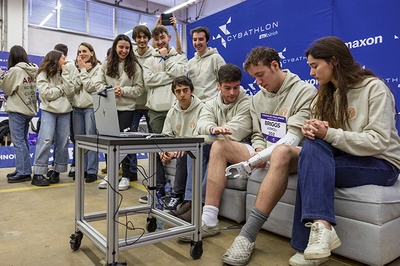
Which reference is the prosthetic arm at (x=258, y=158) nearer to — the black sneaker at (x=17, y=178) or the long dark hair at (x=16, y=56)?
the black sneaker at (x=17, y=178)

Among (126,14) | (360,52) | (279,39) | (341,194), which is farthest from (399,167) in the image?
(126,14)

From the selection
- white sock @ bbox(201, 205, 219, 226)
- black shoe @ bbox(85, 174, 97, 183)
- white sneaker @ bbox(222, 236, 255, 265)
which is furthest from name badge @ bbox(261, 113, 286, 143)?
black shoe @ bbox(85, 174, 97, 183)

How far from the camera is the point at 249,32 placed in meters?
3.10

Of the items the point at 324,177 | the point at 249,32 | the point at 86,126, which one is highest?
the point at 249,32

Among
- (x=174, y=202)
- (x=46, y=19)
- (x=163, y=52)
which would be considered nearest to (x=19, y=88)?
(x=163, y=52)

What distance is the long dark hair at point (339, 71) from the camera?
4.24 feet

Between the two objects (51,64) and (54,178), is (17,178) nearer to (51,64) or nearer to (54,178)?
(54,178)

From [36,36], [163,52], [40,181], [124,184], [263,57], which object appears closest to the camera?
[263,57]

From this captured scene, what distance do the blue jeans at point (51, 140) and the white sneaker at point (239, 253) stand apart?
2.13 metres

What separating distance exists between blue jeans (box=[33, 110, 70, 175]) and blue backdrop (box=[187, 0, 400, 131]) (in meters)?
1.76

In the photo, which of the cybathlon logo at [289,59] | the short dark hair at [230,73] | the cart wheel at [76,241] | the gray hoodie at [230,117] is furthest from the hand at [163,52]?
the cart wheel at [76,241]

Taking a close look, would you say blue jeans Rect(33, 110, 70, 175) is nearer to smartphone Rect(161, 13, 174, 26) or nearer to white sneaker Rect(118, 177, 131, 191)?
white sneaker Rect(118, 177, 131, 191)

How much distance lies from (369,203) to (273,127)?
610 millimetres

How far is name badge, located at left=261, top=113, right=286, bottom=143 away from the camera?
1.63 metres
